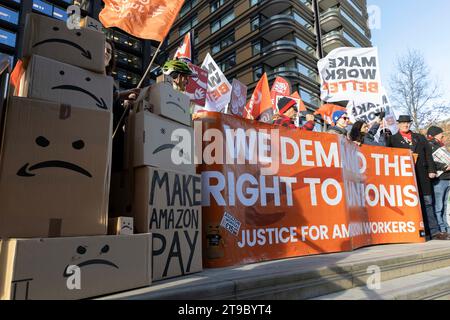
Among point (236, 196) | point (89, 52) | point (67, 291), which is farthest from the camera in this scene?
point (236, 196)

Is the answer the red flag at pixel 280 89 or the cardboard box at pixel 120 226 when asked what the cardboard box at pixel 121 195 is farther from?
the red flag at pixel 280 89

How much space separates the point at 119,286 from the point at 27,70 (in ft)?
4.55

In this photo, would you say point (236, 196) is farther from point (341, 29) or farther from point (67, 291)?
point (341, 29)

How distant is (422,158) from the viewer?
5.51 metres

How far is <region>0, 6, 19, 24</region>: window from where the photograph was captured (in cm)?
3148

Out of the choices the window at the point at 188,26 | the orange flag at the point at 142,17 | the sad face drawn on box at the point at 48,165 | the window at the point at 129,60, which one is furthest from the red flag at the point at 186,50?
the window at the point at 129,60

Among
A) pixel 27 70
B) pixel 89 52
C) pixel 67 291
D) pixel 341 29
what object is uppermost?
pixel 341 29

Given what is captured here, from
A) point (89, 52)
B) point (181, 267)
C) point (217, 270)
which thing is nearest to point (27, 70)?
point (89, 52)

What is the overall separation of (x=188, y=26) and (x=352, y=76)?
38.7 meters

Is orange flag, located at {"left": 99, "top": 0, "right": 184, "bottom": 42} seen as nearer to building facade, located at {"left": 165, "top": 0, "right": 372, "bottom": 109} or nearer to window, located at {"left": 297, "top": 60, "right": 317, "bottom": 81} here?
building facade, located at {"left": 165, "top": 0, "right": 372, "bottom": 109}

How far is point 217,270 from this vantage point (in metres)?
2.67

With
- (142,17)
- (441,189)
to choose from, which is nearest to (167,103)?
(142,17)

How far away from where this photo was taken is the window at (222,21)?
3632cm

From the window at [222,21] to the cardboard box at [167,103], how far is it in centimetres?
3632
